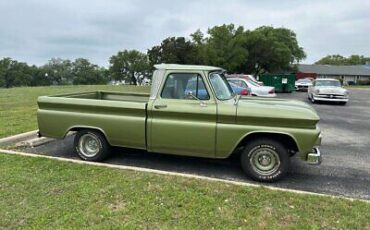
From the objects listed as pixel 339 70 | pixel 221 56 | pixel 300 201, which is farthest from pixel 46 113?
pixel 339 70

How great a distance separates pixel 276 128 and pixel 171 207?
6.82ft

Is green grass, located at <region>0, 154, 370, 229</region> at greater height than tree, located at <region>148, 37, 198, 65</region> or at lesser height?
lesser

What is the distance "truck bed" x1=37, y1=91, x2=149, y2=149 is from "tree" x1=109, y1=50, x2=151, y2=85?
270 ft

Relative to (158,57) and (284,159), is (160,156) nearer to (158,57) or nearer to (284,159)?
(284,159)

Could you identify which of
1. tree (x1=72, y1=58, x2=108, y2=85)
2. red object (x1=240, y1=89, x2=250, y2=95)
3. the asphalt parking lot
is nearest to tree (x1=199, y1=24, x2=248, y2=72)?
red object (x1=240, y1=89, x2=250, y2=95)

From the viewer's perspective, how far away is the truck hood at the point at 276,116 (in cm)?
487

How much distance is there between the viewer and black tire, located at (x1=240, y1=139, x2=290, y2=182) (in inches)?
197

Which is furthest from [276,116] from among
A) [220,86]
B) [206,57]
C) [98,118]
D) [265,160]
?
[206,57]

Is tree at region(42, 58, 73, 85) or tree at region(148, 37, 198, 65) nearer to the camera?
tree at region(148, 37, 198, 65)

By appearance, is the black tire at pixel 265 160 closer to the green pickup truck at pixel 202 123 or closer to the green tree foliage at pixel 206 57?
the green pickup truck at pixel 202 123

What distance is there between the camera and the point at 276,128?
16.3 feet

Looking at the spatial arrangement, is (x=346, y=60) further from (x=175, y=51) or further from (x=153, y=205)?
(x=153, y=205)

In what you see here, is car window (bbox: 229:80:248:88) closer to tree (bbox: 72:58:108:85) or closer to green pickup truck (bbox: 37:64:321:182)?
green pickup truck (bbox: 37:64:321:182)

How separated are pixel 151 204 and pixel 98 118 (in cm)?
228
